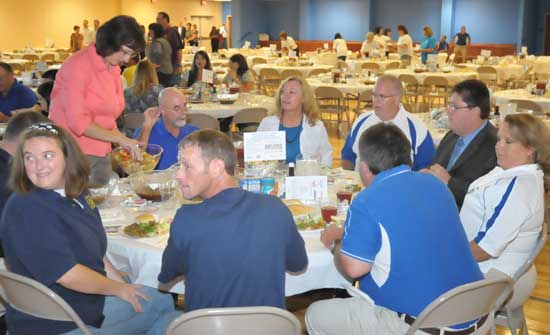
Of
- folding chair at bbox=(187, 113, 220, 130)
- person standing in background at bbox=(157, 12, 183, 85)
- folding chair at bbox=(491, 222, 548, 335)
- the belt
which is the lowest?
folding chair at bbox=(491, 222, 548, 335)

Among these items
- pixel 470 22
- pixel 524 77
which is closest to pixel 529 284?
pixel 524 77

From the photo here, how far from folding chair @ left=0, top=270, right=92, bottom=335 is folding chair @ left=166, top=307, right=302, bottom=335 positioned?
1.37ft

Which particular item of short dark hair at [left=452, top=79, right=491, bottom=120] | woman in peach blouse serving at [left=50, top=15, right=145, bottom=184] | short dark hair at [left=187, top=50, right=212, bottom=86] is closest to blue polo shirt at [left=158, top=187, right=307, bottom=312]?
woman in peach blouse serving at [left=50, top=15, right=145, bottom=184]

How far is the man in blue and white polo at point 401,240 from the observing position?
2193 mm

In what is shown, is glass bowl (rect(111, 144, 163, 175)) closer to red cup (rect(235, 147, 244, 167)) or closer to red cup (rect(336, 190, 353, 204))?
red cup (rect(235, 147, 244, 167))

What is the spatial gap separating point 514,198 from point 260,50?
14.6 meters

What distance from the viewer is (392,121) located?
4223 mm

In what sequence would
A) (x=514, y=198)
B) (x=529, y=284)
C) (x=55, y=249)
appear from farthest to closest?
(x=529, y=284) < (x=514, y=198) < (x=55, y=249)

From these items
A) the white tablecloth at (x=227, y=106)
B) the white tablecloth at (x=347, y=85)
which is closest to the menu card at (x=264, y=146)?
the white tablecloth at (x=227, y=106)

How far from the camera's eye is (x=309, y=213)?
2.97 metres

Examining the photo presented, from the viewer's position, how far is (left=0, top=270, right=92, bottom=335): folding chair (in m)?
2.03

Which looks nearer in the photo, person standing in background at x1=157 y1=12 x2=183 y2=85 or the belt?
the belt

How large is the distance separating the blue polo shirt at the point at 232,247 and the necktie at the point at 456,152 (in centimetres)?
193

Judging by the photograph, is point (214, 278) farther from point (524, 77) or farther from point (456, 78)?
point (524, 77)
